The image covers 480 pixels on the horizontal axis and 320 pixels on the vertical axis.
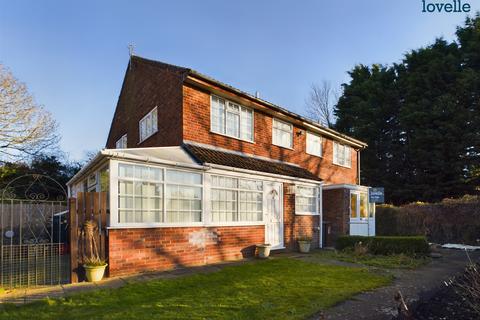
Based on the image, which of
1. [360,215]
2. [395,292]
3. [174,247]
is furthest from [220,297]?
[360,215]

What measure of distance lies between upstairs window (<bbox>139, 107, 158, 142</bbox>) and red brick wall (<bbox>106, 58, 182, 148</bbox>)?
0.70 ft

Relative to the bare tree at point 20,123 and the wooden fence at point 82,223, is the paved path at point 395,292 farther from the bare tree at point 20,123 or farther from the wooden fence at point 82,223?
the bare tree at point 20,123

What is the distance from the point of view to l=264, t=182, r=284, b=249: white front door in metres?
12.9

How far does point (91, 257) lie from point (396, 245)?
31.7 ft

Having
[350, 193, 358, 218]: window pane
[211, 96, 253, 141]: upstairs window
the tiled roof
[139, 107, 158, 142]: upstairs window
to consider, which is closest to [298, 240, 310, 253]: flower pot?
the tiled roof

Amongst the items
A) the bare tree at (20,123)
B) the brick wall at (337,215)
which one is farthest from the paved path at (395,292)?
Result: the bare tree at (20,123)

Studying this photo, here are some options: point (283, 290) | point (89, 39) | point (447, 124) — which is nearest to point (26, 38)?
point (89, 39)

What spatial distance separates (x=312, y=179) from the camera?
14.9 m

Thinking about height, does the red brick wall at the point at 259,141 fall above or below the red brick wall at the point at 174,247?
above

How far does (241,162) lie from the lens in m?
12.4

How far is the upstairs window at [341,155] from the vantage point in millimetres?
20355

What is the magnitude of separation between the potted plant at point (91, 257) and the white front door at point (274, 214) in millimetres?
6198

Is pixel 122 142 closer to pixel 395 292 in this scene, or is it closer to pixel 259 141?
pixel 259 141

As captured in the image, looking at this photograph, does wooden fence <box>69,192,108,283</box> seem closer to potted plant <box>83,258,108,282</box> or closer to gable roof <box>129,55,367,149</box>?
potted plant <box>83,258,108,282</box>
